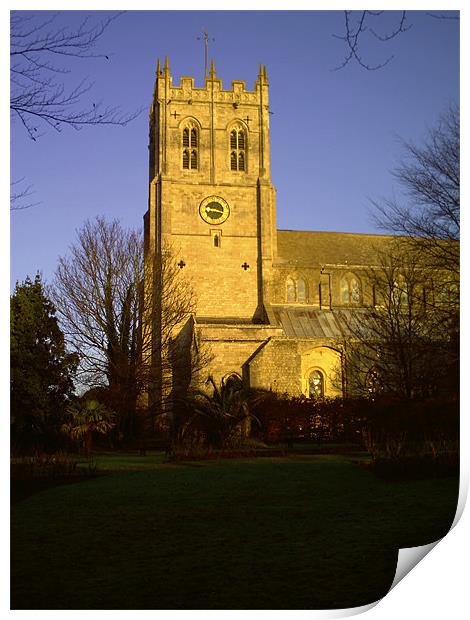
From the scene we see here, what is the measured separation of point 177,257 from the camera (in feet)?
105

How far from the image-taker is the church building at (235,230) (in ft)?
106

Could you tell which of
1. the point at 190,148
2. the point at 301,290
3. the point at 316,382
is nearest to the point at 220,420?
the point at 316,382

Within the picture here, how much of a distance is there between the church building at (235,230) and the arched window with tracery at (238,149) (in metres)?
0.05

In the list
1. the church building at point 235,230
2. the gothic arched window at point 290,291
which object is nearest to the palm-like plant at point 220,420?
the church building at point 235,230

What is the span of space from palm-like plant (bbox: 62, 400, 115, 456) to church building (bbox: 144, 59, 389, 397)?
733 inches

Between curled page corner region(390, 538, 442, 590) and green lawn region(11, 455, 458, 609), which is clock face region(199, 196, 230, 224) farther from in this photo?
curled page corner region(390, 538, 442, 590)

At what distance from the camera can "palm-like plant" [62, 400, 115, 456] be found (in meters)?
10.3

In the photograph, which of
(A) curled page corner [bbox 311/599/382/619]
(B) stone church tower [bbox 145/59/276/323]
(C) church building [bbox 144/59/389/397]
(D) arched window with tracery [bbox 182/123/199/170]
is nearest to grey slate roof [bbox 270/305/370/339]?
(C) church building [bbox 144/59/389/397]

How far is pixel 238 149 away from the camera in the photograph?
3438 centimetres

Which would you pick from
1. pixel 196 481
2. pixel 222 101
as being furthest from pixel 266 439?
pixel 222 101

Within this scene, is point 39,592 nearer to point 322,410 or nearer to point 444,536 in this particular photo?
point 444,536

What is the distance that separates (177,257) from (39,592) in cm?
2702
